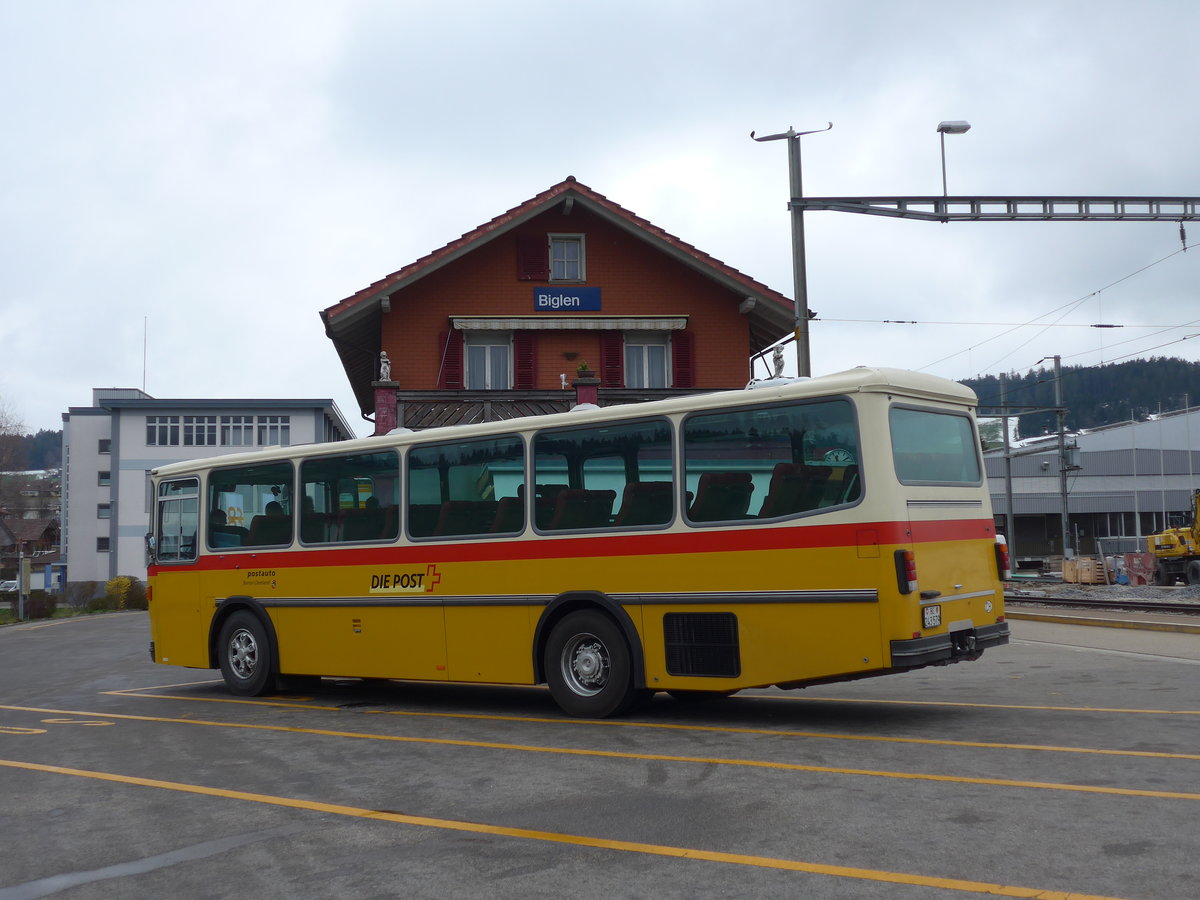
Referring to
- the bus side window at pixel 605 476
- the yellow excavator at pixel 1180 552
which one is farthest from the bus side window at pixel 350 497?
the yellow excavator at pixel 1180 552

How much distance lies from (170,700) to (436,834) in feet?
26.3

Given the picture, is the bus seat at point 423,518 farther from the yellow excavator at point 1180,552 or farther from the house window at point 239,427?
the house window at point 239,427

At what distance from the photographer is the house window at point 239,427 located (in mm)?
69188

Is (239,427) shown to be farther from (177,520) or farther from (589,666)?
(589,666)

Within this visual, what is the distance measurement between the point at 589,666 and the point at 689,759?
243 centimetres

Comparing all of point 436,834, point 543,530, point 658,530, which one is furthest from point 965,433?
point 436,834

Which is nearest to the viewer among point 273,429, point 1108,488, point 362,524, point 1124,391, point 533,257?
point 362,524

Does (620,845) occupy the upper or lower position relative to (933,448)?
lower

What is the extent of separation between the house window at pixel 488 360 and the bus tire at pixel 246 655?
51.3 feet

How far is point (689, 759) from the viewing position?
801cm

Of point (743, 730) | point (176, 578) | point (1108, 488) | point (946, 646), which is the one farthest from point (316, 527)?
point (1108, 488)

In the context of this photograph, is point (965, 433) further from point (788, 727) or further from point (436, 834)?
point (436, 834)

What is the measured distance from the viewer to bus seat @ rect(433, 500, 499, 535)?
11.2m

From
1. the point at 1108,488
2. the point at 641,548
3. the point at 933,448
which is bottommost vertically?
the point at 641,548
